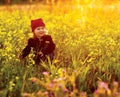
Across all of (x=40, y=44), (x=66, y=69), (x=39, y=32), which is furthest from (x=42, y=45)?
(x=66, y=69)

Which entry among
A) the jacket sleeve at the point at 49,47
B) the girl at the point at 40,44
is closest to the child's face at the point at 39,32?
the girl at the point at 40,44

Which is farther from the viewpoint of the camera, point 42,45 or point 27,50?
point 42,45

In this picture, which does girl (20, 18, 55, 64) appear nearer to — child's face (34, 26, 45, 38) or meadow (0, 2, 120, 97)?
child's face (34, 26, 45, 38)

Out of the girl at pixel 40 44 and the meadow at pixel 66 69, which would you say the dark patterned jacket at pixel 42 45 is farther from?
the meadow at pixel 66 69

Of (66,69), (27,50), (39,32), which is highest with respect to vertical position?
(39,32)

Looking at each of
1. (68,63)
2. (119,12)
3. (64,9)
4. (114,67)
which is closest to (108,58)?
(114,67)

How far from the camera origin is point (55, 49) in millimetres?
6086

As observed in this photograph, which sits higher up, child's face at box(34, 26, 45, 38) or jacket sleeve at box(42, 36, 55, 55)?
child's face at box(34, 26, 45, 38)

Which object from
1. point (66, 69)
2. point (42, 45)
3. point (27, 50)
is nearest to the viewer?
point (66, 69)

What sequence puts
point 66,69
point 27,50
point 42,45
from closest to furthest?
point 66,69 < point 27,50 < point 42,45

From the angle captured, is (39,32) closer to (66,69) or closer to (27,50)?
(27,50)

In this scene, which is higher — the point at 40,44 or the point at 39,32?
the point at 39,32

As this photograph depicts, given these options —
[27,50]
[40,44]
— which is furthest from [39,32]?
[27,50]

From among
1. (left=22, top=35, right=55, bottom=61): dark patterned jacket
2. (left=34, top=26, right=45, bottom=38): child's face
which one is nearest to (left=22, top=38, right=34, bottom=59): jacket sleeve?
(left=22, top=35, right=55, bottom=61): dark patterned jacket
